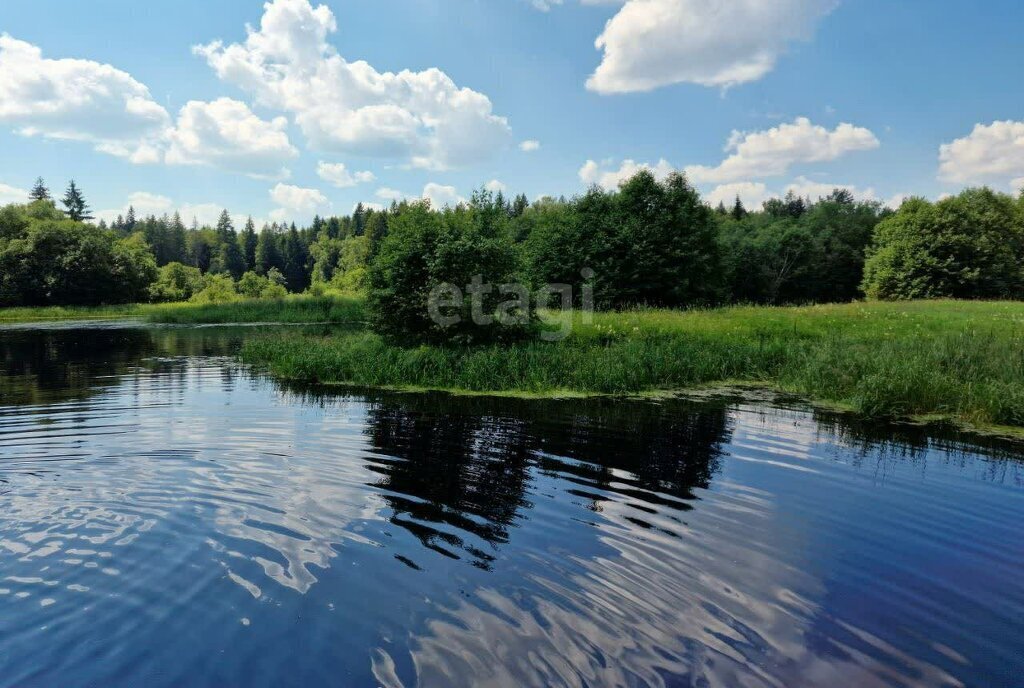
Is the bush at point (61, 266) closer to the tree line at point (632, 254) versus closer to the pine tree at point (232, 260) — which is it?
the tree line at point (632, 254)

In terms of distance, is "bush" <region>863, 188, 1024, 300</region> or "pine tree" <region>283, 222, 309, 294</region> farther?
"pine tree" <region>283, 222, 309, 294</region>

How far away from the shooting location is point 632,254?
42156mm

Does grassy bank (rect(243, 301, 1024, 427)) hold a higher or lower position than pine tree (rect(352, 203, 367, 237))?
lower

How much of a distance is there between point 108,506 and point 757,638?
299 inches

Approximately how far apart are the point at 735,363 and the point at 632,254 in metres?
23.4

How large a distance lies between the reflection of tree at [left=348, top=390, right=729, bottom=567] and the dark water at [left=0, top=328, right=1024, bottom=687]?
65 millimetres

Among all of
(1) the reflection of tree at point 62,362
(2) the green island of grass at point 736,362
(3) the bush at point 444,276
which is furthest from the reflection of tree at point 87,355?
(3) the bush at point 444,276

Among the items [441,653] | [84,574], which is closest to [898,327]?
[441,653]

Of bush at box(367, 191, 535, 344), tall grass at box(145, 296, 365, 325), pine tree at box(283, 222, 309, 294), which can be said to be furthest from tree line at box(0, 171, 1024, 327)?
pine tree at box(283, 222, 309, 294)

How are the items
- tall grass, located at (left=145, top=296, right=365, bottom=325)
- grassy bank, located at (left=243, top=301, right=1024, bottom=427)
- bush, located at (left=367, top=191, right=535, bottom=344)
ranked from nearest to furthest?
grassy bank, located at (left=243, top=301, right=1024, bottom=427) < bush, located at (left=367, top=191, right=535, bottom=344) < tall grass, located at (left=145, top=296, right=365, bottom=325)

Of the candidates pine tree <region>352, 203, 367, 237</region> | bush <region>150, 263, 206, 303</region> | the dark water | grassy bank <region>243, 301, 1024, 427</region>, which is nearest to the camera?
the dark water

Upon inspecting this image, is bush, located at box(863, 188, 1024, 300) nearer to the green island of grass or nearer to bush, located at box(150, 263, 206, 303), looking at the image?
the green island of grass

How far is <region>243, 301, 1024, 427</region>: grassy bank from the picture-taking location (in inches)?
573

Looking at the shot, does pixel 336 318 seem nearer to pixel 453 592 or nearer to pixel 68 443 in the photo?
pixel 68 443
